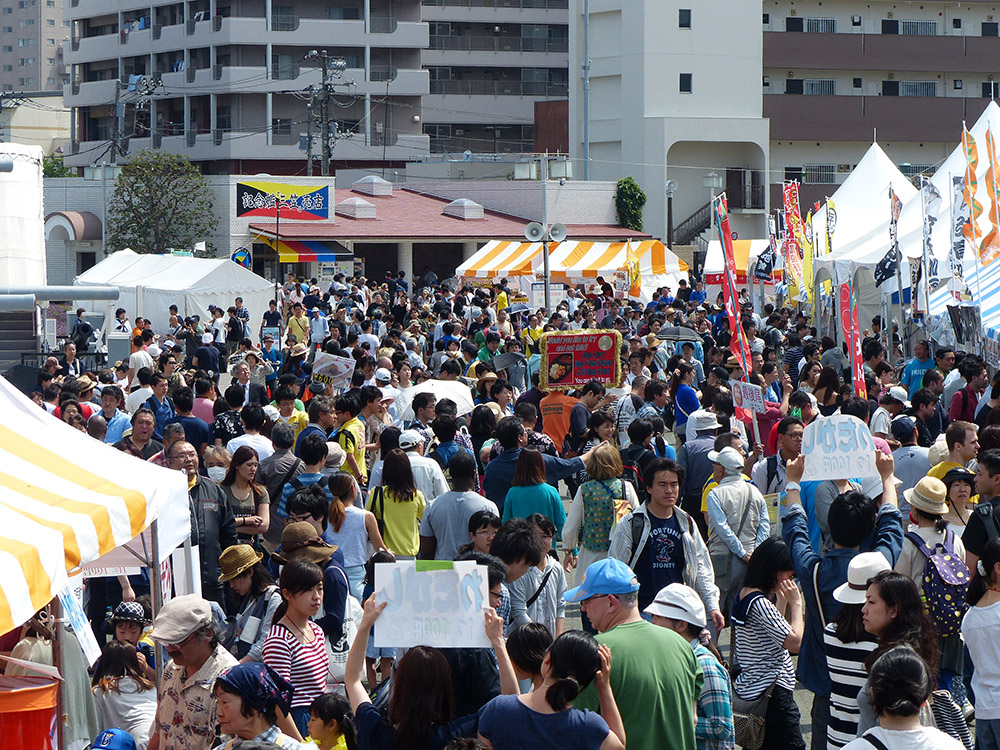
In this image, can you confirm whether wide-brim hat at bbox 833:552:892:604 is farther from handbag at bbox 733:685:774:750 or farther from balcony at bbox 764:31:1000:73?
balcony at bbox 764:31:1000:73

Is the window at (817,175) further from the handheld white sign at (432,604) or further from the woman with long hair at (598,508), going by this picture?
the handheld white sign at (432,604)

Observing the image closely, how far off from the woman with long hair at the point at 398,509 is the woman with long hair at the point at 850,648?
130 inches

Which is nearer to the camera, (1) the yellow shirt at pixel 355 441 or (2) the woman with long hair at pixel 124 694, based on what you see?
(2) the woman with long hair at pixel 124 694

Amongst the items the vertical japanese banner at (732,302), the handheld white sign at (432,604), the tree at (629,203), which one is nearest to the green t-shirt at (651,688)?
the handheld white sign at (432,604)

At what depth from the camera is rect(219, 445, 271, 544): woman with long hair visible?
8.24m

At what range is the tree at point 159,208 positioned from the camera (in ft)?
159

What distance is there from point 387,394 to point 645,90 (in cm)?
4564

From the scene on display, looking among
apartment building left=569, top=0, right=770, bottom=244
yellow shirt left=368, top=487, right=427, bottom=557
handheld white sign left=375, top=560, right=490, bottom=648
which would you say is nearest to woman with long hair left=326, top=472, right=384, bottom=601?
yellow shirt left=368, top=487, right=427, bottom=557

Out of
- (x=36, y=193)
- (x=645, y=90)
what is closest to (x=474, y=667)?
(x=36, y=193)

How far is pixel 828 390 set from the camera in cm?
1213

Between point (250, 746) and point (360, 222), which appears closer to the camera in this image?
point (250, 746)

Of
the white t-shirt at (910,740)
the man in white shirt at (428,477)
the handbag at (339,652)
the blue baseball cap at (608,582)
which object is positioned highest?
the blue baseball cap at (608,582)

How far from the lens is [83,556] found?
16.5 feet

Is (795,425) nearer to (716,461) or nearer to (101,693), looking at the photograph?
(716,461)
